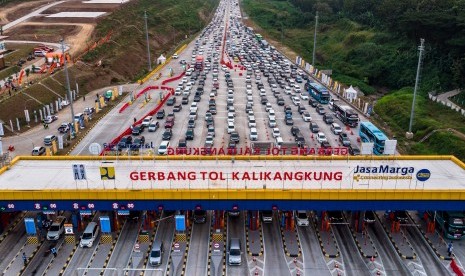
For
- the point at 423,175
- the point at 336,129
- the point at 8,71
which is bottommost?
the point at 336,129

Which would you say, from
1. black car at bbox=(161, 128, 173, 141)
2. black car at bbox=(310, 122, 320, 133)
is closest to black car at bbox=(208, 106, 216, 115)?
black car at bbox=(161, 128, 173, 141)

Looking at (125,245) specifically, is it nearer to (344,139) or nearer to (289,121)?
(344,139)

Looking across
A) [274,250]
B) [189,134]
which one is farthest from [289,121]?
[274,250]

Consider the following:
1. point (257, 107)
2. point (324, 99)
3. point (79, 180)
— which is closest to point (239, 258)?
point (79, 180)

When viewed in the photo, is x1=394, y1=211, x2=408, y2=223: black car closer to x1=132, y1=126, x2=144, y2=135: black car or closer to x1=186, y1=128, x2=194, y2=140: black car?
x1=186, y1=128, x2=194, y2=140: black car

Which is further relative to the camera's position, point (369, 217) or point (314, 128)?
point (314, 128)

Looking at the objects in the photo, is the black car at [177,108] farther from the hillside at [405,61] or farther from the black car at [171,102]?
the hillside at [405,61]

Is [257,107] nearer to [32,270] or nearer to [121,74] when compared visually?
[121,74]
